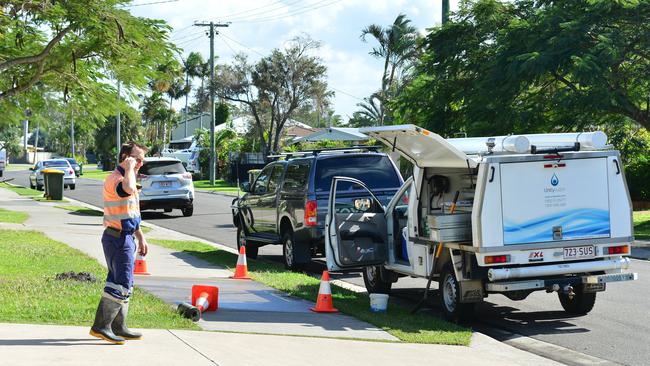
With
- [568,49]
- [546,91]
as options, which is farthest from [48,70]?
[546,91]

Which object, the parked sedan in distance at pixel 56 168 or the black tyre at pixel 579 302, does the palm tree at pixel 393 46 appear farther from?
the black tyre at pixel 579 302

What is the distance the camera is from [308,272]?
16.2 m

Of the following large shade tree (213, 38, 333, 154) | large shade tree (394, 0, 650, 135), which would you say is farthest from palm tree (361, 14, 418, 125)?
large shade tree (394, 0, 650, 135)

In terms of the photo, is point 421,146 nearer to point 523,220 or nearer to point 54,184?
point 523,220

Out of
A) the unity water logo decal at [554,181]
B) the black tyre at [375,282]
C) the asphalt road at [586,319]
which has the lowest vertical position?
the asphalt road at [586,319]

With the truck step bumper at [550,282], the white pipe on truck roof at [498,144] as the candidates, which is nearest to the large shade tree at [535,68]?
the white pipe on truck roof at [498,144]

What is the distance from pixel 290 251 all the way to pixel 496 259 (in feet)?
19.7

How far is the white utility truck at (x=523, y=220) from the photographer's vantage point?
10.5m

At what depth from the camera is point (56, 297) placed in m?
10.6

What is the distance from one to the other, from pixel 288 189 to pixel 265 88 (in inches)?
1937

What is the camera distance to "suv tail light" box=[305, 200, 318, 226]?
15188mm

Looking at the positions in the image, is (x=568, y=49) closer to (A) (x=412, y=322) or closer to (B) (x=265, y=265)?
(B) (x=265, y=265)

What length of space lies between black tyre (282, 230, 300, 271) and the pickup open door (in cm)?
323

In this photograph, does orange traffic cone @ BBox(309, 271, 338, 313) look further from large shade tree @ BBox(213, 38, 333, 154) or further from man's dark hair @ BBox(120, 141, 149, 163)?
large shade tree @ BBox(213, 38, 333, 154)
